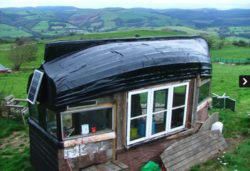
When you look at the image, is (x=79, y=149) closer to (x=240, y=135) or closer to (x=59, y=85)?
(x=59, y=85)

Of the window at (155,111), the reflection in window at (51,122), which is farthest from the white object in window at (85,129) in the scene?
the window at (155,111)

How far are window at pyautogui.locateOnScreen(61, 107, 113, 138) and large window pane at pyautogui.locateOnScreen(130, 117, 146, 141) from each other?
28.3 inches

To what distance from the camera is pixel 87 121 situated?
293 inches

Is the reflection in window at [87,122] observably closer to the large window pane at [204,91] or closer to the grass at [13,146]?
the grass at [13,146]

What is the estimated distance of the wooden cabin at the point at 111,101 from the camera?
718 centimetres

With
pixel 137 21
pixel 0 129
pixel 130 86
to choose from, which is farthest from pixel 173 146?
pixel 137 21

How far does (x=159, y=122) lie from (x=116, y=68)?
7.83 feet

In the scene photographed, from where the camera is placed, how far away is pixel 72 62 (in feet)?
25.3

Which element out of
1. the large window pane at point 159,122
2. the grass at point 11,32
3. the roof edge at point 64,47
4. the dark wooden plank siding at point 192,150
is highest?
the roof edge at point 64,47

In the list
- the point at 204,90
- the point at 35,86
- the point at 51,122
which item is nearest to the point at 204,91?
the point at 204,90

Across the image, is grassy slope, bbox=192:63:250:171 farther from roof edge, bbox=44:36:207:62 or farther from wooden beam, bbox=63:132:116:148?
roof edge, bbox=44:36:207:62

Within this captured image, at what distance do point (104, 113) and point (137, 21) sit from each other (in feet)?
565

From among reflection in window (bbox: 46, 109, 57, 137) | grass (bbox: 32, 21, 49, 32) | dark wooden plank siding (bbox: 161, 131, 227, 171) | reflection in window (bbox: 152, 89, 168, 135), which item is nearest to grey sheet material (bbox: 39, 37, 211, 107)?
reflection in window (bbox: 152, 89, 168, 135)

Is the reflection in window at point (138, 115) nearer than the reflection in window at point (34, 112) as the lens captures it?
Yes
